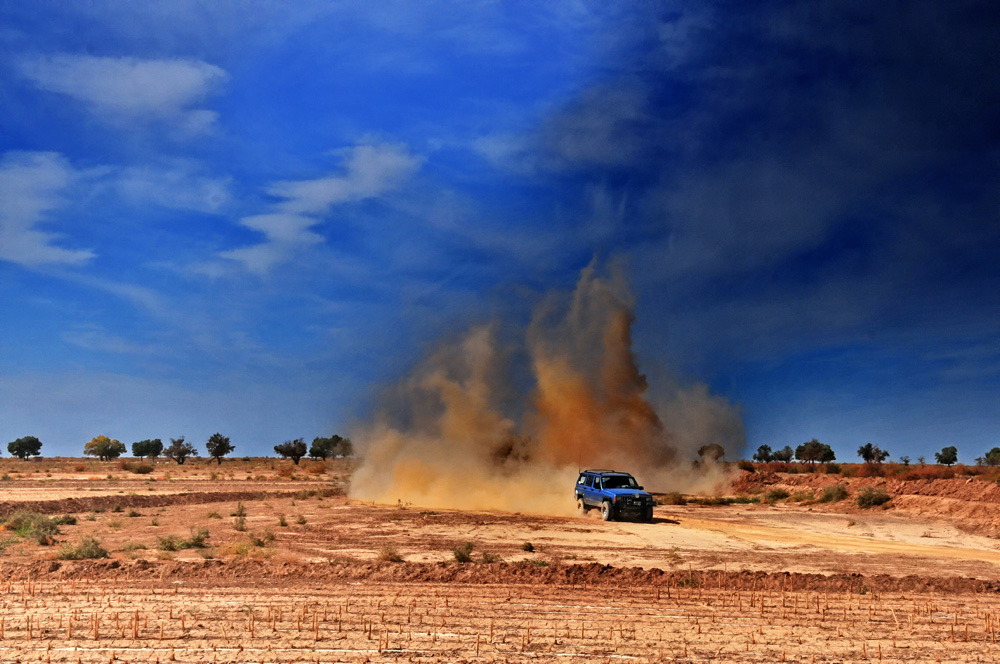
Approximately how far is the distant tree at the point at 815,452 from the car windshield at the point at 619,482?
82.7m

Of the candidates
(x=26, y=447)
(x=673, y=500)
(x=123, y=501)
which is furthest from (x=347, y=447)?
(x=26, y=447)

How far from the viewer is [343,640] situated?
13.3 meters

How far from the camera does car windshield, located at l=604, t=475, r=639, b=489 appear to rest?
38.4 meters

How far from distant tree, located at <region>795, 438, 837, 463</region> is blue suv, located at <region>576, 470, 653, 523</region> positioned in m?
82.4

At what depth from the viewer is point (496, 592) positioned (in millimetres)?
18391

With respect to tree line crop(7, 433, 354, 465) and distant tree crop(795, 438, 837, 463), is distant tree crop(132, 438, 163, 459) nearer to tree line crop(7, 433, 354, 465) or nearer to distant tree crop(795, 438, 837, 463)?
tree line crop(7, 433, 354, 465)

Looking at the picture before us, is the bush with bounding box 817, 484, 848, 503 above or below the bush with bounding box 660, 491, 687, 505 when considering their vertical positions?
above

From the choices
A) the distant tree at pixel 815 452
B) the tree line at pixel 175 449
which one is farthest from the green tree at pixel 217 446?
the distant tree at pixel 815 452

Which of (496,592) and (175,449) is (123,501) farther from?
(175,449)

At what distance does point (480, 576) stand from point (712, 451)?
5880 cm

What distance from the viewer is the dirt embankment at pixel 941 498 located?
39719mm

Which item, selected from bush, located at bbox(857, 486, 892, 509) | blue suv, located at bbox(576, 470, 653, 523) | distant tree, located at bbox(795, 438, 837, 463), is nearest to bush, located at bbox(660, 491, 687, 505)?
bush, located at bbox(857, 486, 892, 509)

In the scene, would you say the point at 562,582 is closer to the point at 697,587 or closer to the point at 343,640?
the point at 697,587

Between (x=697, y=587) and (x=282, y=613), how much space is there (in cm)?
Result: 1037
